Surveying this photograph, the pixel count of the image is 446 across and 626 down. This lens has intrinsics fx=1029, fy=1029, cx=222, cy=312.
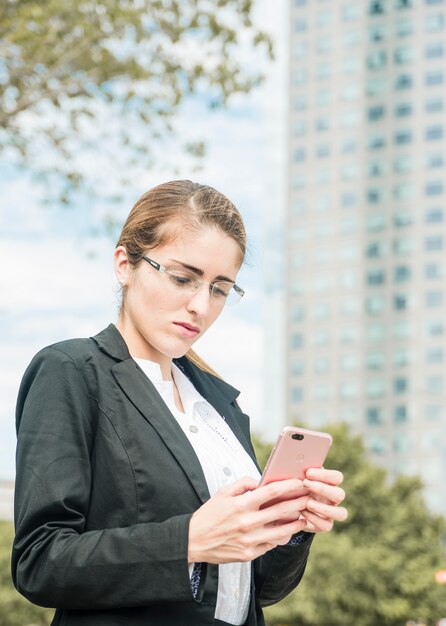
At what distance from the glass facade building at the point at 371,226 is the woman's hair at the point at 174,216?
81333 millimetres

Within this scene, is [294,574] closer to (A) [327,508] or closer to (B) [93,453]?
(A) [327,508]

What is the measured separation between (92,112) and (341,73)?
293 ft

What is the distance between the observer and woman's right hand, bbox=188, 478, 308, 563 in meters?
1.92

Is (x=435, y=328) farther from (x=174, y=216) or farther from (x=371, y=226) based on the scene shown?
(x=174, y=216)

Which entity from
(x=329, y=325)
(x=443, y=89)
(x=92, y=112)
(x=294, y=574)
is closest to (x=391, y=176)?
(x=443, y=89)

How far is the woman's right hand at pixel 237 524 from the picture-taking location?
6.29ft

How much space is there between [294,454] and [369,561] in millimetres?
27274

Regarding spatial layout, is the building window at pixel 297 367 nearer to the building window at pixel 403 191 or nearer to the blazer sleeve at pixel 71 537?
the building window at pixel 403 191

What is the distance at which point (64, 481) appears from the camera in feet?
6.61

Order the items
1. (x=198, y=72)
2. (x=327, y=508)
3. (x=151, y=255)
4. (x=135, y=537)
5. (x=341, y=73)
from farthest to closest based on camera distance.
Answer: (x=341, y=73)
(x=198, y=72)
(x=151, y=255)
(x=327, y=508)
(x=135, y=537)

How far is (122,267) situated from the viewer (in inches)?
95.2

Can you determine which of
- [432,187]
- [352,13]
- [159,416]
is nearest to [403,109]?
[432,187]

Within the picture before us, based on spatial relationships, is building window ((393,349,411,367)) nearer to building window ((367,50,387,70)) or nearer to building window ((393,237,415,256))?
building window ((393,237,415,256))

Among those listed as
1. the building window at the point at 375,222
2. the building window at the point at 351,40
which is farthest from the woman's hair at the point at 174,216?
the building window at the point at 351,40
